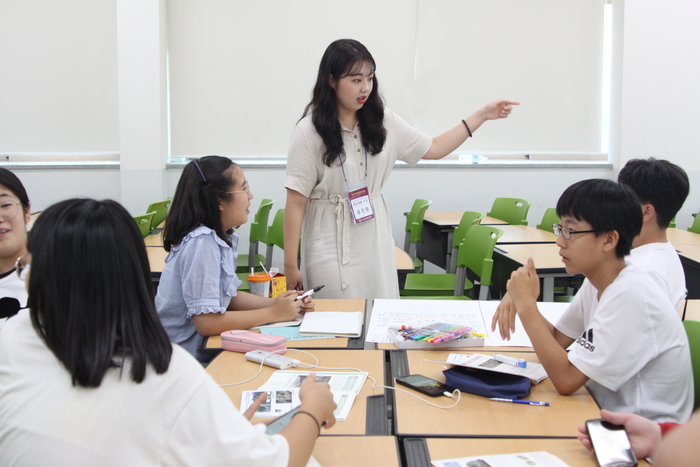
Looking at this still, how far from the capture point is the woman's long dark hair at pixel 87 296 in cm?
80

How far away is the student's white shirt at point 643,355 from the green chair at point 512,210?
308 cm

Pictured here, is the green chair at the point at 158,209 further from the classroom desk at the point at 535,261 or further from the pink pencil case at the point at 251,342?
the pink pencil case at the point at 251,342

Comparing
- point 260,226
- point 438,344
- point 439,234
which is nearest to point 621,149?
point 439,234

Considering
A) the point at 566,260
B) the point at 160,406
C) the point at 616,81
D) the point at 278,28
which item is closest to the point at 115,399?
the point at 160,406

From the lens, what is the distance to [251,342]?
1.67 m

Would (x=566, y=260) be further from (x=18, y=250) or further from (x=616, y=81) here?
(x=616, y=81)

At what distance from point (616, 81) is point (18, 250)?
5316 mm

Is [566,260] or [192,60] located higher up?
[192,60]

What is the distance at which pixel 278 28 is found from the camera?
537 cm

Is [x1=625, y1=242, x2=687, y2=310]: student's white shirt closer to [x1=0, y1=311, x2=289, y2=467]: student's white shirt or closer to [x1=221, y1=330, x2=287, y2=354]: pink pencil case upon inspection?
[x1=221, y1=330, x2=287, y2=354]: pink pencil case

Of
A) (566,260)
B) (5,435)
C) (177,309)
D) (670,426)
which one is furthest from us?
(177,309)

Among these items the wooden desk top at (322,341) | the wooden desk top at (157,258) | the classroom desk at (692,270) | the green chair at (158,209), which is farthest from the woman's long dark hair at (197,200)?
the green chair at (158,209)

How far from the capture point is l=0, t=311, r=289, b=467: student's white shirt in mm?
776

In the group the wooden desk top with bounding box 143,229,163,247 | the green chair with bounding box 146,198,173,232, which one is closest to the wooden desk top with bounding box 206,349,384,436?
the wooden desk top with bounding box 143,229,163,247
